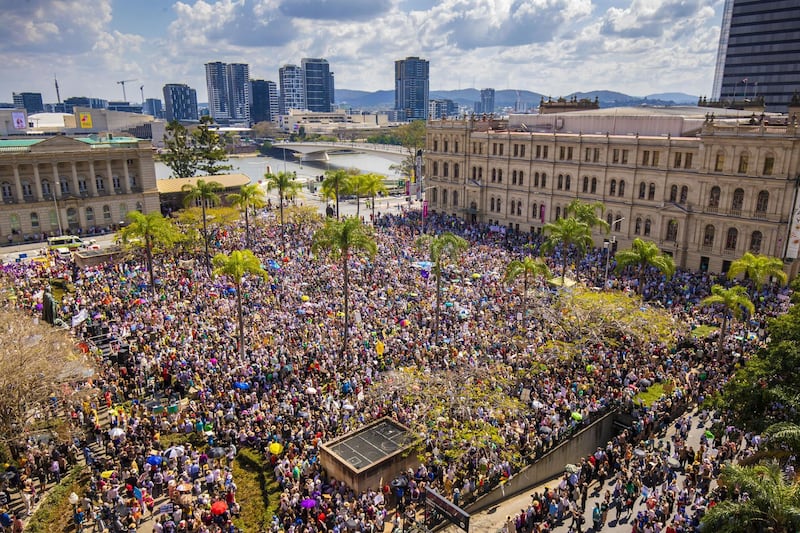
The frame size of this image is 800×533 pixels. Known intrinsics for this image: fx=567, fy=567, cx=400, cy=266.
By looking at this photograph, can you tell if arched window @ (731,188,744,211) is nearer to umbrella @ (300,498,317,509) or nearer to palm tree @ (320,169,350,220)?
palm tree @ (320,169,350,220)

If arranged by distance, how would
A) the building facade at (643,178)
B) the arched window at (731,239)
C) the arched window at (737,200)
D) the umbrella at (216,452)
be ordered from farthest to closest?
the arched window at (731,239) < the arched window at (737,200) < the building facade at (643,178) < the umbrella at (216,452)

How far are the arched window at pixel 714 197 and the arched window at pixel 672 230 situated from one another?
351 cm

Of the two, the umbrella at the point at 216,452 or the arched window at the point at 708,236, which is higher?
the arched window at the point at 708,236

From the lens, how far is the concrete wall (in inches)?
881

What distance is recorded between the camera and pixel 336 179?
61.6 m

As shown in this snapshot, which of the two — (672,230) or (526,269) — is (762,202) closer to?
(672,230)

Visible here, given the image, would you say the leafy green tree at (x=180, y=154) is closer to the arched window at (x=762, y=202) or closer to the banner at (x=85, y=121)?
the banner at (x=85, y=121)

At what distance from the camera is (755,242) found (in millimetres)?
47438

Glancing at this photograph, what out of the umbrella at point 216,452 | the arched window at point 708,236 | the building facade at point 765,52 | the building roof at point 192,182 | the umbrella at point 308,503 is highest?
the building facade at point 765,52

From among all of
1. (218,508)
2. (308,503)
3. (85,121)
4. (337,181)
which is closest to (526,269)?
(308,503)

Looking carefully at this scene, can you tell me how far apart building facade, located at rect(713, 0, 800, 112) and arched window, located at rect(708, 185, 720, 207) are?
223ft

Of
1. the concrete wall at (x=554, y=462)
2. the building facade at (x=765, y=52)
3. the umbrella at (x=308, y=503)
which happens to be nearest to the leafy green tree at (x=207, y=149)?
the concrete wall at (x=554, y=462)

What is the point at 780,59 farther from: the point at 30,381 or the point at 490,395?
the point at 30,381

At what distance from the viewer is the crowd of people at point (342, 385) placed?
20.9 m
